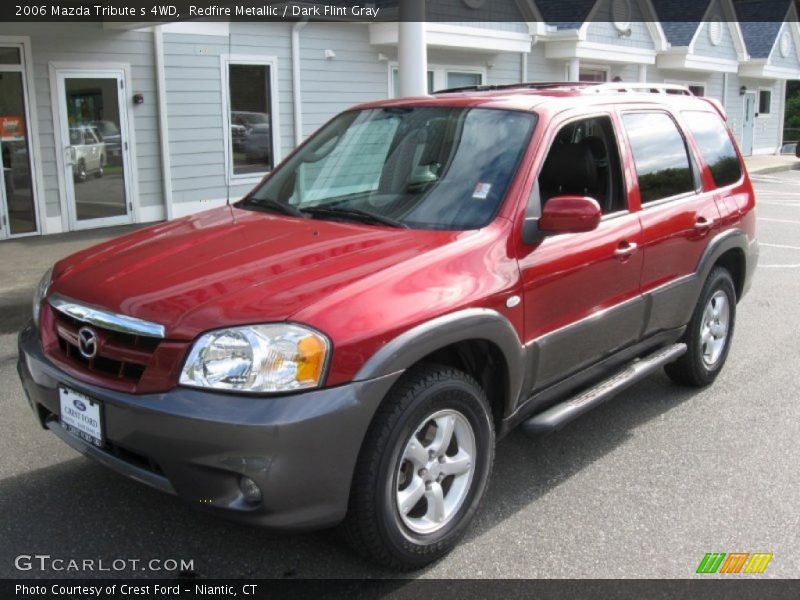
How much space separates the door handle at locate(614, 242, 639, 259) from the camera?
407 centimetres

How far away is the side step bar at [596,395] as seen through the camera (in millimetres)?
3660

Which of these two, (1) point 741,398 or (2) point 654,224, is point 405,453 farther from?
(1) point 741,398

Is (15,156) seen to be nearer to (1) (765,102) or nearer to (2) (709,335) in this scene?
(2) (709,335)

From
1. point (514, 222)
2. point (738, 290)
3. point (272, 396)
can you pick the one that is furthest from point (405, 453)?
point (738, 290)

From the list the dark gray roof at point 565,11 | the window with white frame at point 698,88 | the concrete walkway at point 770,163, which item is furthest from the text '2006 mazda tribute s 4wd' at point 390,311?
the window with white frame at point 698,88

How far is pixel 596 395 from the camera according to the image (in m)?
4.00

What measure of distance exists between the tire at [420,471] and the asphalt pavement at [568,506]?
16cm

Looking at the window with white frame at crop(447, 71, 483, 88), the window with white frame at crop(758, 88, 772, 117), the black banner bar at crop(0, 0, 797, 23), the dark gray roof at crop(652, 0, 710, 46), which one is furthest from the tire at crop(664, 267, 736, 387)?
the window with white frame at crop(758, 88, 772, 117)

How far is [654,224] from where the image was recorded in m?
4.39

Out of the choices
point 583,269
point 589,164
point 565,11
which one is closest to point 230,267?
point 583,269

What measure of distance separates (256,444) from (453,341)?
0.87 metres

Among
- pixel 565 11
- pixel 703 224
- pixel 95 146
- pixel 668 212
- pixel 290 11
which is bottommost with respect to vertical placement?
pixel 703 224

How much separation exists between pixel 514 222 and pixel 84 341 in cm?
181

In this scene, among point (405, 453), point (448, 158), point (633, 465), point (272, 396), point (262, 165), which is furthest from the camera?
point (262, 165)
